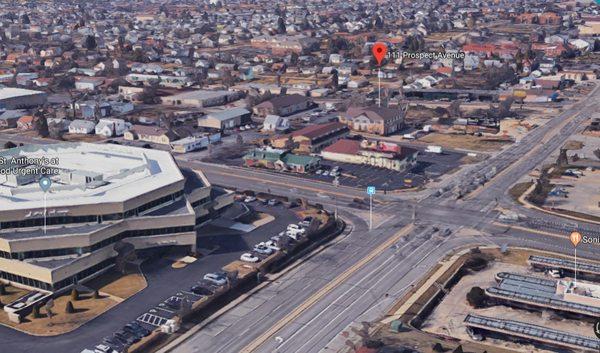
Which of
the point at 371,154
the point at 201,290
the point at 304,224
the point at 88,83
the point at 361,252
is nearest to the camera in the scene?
the point at 201,290

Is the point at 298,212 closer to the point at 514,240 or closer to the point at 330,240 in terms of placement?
the point at 330,240

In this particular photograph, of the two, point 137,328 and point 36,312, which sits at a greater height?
point 36,312

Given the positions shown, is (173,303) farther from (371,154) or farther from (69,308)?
(371,154)

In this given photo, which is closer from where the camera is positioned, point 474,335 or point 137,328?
point 474,335

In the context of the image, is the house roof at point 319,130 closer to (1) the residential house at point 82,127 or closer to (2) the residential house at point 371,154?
(2) the residential house at point 371,154

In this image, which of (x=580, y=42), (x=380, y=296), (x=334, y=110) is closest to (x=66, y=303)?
(x=380, y=296)

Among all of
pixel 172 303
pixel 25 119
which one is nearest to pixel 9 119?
pixel 25 119

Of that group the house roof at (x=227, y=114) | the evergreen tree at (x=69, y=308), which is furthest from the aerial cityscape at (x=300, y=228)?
the house roof at (x=227, y=114)
